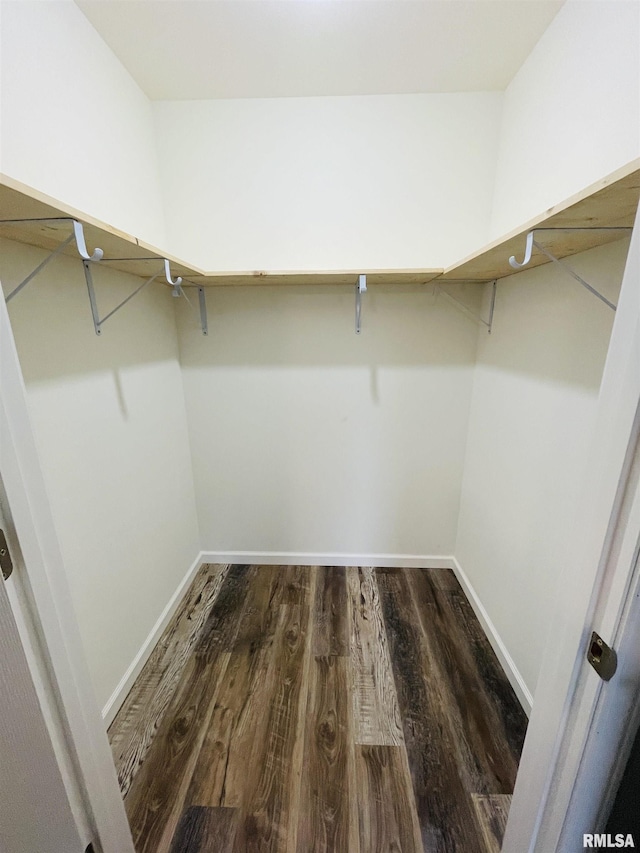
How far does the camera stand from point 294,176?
66.9 inches

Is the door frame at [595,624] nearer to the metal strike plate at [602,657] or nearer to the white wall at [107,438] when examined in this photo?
the metal strike plate at [602,657]

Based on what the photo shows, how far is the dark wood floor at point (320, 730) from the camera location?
1077mm

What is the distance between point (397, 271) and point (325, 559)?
1795mm

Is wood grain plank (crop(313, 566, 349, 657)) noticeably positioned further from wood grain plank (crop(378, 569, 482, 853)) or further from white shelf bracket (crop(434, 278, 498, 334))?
white shelf bracket (crop(434, 278, 498, 334))

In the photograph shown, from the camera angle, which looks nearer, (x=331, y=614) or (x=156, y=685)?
(x=156, y=685)

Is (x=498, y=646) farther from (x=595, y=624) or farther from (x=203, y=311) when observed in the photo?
(x=203, y=311)

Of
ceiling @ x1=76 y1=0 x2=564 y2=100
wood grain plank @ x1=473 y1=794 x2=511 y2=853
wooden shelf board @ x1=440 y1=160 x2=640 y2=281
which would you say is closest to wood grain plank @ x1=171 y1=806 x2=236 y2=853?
wood grain plank @ x1=473 y1=794 x2=511 y2=853

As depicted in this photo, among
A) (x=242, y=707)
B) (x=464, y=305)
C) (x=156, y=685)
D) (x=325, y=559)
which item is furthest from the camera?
(x=325, y=559)

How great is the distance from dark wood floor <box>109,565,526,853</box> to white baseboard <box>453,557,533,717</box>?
40 millimetres

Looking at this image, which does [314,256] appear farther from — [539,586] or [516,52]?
[539,586]

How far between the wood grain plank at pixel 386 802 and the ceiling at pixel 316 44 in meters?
2.74

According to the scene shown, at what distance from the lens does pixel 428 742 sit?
51.0 inches

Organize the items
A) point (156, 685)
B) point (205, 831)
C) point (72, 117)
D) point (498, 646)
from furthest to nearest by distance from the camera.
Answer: point (498, 646) < point (156, 685) < point (72, 117) < point (205, 831)

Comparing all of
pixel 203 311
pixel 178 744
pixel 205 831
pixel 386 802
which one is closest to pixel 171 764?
pixel 178 744
